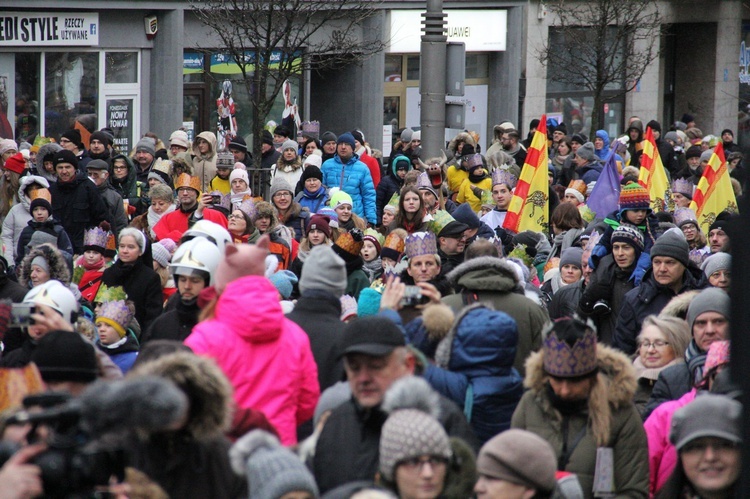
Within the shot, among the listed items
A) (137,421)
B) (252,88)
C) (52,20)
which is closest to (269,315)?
(137,421)

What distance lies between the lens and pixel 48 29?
72.5ft

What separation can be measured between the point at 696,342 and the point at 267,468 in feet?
10.8

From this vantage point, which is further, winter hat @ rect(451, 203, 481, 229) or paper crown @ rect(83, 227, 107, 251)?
paper crown @ rect(83, 227, 107, 251)

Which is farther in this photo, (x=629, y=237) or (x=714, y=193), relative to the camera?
(x=714, y=193)

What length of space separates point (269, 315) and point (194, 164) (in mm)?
10405

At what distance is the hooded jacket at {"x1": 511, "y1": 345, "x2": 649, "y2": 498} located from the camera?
523cm

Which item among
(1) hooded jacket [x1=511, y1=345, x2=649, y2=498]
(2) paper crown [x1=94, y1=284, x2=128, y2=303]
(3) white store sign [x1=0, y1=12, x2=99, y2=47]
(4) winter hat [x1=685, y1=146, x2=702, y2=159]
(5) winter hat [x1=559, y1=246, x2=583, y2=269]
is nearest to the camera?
(1) hooded jacket [x1=511, y1=345, x2=649, y2=498]

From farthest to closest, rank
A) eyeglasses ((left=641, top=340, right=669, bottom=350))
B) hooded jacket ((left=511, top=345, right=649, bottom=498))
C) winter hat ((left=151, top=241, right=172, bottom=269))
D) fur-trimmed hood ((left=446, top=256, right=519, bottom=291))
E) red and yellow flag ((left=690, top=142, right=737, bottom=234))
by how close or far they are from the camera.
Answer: red and yellow flag ((left=690, top=142, right=737, bottom=234)) < winter hat ((left=151, top=241, right=172, bottom=269)) < fur-trimmed hood ((left=446, top=256, right=519, bottom=291)) < eyeglasses ((left=641, top=340, right=669, bottom=350)) < hooded jacket ((left=511, top=345, right=649, bottom=498))

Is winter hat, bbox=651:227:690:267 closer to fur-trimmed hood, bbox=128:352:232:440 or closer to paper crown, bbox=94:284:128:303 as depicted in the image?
paper crown, bbox=94:284:128:303

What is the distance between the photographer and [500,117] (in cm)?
2995

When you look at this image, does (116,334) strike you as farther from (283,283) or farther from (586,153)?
(586,153)

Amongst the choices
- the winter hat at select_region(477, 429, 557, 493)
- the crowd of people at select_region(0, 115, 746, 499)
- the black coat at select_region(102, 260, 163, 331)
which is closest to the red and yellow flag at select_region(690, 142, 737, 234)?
the crowd of people at select_region(0, 115, 746, 499)

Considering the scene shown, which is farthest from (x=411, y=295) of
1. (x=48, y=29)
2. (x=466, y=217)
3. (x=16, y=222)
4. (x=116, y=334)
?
(x=48, y=29)

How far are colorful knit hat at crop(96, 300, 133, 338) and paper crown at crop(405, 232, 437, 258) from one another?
1.82 metres
